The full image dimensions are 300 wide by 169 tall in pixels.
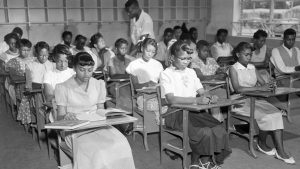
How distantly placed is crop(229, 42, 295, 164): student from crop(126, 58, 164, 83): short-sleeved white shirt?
3.19 feet

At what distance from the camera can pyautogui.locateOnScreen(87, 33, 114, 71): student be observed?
17.0 ft

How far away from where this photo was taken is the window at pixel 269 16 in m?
6.69

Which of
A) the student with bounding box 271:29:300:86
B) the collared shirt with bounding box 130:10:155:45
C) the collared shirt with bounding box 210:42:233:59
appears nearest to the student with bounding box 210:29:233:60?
the collared shirt with bounding box 210:42:233:59

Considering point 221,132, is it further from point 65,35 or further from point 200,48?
point 65,35

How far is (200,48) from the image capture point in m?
4.13

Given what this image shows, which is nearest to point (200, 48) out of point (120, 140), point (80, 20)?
point (120, 140)

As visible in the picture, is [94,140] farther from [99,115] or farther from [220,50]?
[220,50]

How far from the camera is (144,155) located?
3355 mm

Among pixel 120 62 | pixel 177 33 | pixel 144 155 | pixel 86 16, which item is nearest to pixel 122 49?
pixel 120 62

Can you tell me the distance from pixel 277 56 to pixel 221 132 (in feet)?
8.16

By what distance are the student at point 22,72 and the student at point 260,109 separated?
Answer: 2.34 m

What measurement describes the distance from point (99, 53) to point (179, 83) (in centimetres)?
293

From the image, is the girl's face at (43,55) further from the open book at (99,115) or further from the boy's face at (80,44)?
the open book at (99,115)

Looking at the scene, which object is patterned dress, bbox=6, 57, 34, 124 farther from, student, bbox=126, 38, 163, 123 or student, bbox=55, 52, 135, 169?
student, bbox=55, 52, 135, 169
